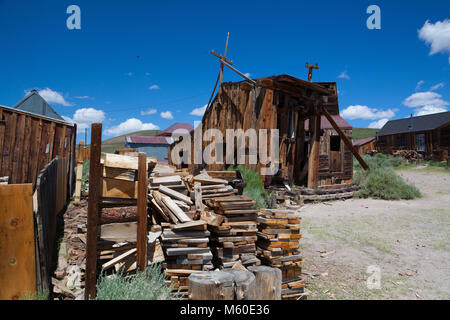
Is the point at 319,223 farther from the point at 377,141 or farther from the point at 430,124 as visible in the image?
the point at 377,141

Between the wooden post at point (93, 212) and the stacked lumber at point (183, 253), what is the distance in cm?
109

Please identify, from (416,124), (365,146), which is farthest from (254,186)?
(365,146)

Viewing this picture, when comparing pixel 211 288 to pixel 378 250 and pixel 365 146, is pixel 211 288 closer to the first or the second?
pixel 378 250

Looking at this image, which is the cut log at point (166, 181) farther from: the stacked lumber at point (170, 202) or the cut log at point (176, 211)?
the cut log at point (176, 211)

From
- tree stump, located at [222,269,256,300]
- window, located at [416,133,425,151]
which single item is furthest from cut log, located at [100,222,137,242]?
window, located at [416,133,425,151]

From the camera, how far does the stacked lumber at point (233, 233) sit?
4.56 meters

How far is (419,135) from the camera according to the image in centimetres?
3080

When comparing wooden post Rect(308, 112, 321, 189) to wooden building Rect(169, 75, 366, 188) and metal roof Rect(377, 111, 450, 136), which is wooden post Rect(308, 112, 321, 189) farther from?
metal roof Rect(377, 111, 450, 136)

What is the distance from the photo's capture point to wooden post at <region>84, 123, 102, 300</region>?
→ 3191 mm

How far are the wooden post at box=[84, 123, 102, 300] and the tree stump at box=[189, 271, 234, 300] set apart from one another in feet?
4.39

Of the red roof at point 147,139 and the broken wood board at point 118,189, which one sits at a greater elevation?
the red roof at point 147,139

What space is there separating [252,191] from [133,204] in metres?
5.39

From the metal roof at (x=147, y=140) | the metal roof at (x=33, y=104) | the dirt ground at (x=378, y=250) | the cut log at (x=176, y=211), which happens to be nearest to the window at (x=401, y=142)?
the dirt ground at (x=378, y=250)
